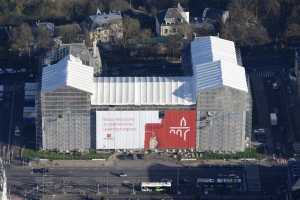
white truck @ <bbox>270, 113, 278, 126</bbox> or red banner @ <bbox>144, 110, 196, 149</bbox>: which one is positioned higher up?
white truck @ <bbox>270, 113, 278, 126</bbox>

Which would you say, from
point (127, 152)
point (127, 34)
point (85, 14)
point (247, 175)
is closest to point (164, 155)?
point (127, 152)

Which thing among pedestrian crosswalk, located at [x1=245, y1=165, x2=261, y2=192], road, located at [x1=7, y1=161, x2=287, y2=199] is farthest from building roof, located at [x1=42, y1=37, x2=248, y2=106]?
pedestrian crosswalk, located at [x1=245, y1=165, x2=261, y2=192]

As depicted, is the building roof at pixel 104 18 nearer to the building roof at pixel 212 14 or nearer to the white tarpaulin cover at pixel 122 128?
the building roof at pixel 212 14

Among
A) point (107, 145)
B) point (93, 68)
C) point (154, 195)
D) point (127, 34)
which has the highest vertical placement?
point (127, 34)

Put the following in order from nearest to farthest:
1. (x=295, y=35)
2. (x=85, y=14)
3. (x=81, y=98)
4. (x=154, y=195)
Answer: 1. (x=154, y=195)
2. (x=81, y=98)
3. (x=295, y=35)
4. (x=85, y=14)

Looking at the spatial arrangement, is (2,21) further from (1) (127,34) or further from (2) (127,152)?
(2) (127,152)

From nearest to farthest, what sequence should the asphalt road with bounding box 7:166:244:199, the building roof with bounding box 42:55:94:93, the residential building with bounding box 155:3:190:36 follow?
the asphalt road with bounding box 7:166:244:199
the building roof with bounding box 42:55:94:93
the residential building with bounding box 155:3:190:36

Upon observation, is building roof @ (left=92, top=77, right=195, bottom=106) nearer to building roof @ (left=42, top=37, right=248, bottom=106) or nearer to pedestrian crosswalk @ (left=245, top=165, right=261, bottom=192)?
building roof @ (left=42, top=37, right=248, bottom=106)

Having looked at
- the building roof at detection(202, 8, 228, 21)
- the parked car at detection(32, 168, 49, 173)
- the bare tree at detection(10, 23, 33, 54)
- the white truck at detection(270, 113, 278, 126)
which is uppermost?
the building roof at detection(202, 8, 228, 21)
